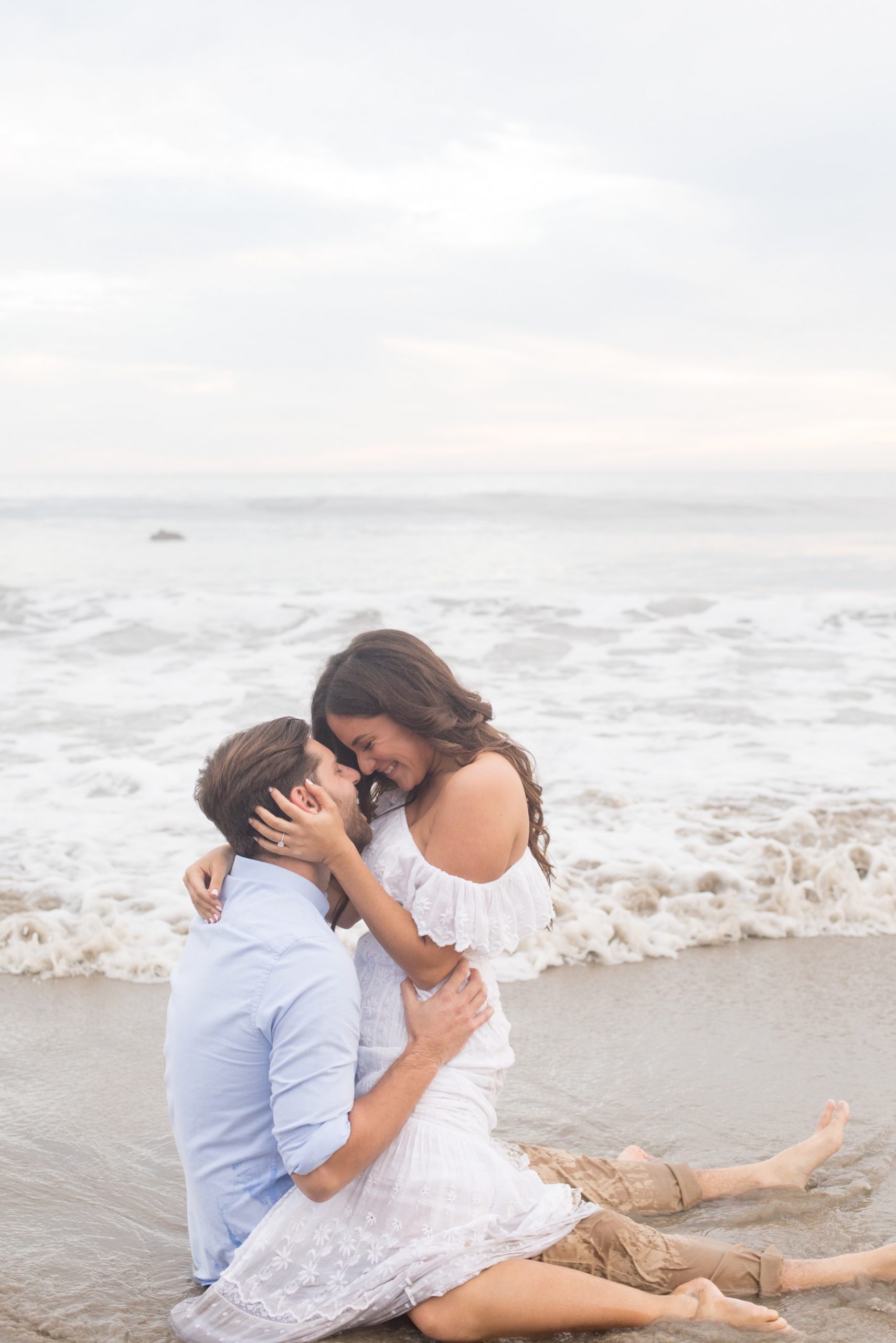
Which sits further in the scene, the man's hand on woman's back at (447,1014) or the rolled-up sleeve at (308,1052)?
the man's hand on woman's back at (447,1014)

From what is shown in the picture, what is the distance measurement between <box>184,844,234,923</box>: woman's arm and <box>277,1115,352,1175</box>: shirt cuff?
0.53 m

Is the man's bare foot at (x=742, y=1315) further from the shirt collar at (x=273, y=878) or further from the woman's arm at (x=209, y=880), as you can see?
the woman's arm at (x=209, y=880)

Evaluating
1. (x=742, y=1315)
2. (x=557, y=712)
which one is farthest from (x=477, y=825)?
(x=557, y=712)

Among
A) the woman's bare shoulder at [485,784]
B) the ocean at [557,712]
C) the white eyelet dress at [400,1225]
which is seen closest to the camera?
the white eyelet dress at [400,1225]

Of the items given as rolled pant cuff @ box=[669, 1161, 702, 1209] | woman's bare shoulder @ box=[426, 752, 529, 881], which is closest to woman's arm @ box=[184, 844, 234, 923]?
woman's bare shoulder @ box=[426, 752, 529, 881]

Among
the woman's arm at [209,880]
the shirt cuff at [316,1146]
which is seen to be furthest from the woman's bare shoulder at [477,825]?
the shirt cuff at [316,1146]

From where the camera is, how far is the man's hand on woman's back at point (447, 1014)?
2.68 m

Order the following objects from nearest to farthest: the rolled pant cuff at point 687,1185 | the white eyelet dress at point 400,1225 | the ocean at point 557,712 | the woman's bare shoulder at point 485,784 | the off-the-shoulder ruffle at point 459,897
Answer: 1. the white eyelet dress at point 400,1225
2. the off-the-shoulder ruffle at point 459,897
3. the woman's bare shoulder at point 485,784
4. the rolled pant cuff at point 687,1185
5. the ocean at point 557,712

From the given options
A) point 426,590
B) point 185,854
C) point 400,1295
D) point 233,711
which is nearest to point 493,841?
point 400,1295

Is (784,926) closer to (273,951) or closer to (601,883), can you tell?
(601,883)

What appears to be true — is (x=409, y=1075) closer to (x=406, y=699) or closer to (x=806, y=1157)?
(x=406, y=699)

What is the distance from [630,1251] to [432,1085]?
0.61 meters

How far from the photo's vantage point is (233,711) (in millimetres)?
10109

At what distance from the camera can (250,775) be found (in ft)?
8.58
